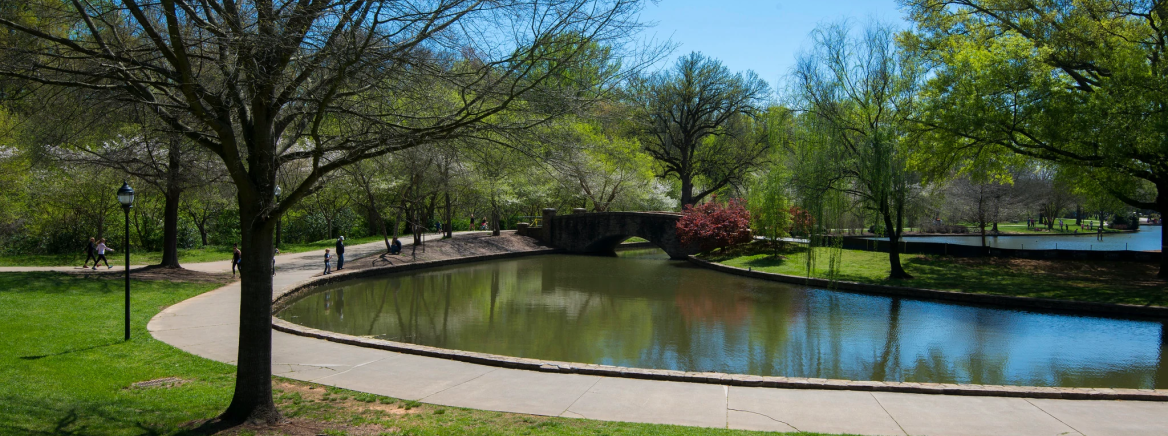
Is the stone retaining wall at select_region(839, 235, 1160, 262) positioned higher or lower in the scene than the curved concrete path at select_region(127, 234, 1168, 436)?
higher

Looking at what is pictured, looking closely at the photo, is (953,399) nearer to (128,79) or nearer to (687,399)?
(687,399)

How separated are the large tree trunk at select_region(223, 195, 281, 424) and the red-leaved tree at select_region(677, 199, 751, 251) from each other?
2576 centimetres

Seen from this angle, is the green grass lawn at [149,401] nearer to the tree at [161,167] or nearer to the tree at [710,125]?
the tree at [161,167]

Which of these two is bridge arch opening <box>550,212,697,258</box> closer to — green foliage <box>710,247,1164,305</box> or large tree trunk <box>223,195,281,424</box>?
green foliage <box>710,247,1164,305</box>

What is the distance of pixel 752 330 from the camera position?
14820mm

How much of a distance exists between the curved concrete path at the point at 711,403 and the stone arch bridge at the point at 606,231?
24672 millimetres

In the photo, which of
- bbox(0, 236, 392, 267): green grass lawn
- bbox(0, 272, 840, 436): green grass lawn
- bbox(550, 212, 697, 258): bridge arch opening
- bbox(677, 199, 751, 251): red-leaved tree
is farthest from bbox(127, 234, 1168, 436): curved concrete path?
bbox(550, 212, 697, 258): bridge arch opening

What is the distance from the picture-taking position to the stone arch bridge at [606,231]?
1329 inches

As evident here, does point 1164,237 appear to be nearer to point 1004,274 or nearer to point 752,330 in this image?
point 1004,274

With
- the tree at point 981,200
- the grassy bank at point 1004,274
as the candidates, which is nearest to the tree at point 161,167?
the grassy bank at point 1004,274

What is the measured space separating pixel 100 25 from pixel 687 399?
728 centimetres

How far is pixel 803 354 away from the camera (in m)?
12.4

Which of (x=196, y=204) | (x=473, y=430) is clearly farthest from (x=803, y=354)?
(x=196, y=204)

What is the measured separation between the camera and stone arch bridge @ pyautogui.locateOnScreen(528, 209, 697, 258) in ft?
111
